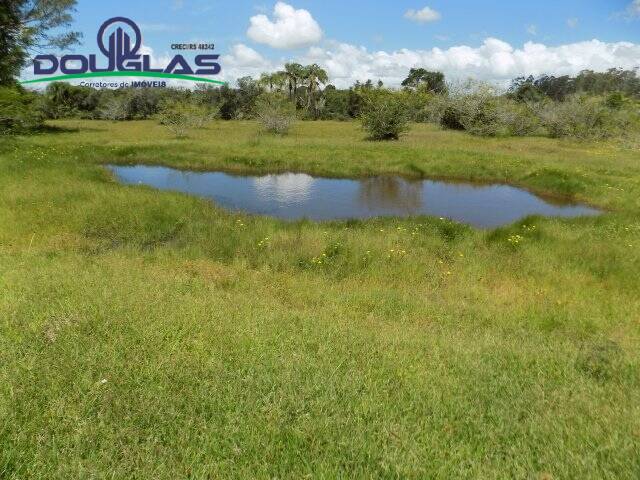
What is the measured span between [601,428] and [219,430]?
2.97 metres

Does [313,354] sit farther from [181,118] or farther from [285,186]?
[181,118]

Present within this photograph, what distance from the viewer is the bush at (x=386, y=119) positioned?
36.0 meters

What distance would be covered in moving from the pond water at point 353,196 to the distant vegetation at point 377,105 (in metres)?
12.3

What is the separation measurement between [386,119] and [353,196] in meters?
19.4

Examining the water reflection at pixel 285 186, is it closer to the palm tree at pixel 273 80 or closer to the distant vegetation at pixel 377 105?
the distant vegetation at pixel 377 105

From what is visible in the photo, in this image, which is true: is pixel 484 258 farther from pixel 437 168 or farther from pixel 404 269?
pixel 437 168

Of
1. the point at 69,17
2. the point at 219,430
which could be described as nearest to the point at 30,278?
the point at 219,430

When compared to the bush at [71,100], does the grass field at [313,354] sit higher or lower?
lower

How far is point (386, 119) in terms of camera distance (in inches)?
1415

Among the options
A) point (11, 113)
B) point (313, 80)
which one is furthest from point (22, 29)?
point (313, 80)

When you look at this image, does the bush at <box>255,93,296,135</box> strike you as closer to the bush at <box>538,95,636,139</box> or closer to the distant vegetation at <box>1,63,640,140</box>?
the distant vegetation at <box>1,63,640,140</box>

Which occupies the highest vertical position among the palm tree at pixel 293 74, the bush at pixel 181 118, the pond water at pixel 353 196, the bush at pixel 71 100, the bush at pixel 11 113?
the palm tree at pixel 293 74

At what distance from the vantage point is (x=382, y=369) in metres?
4.10

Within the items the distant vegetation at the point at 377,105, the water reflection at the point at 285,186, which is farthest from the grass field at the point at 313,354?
the distant vegetation at the point at 377,105
